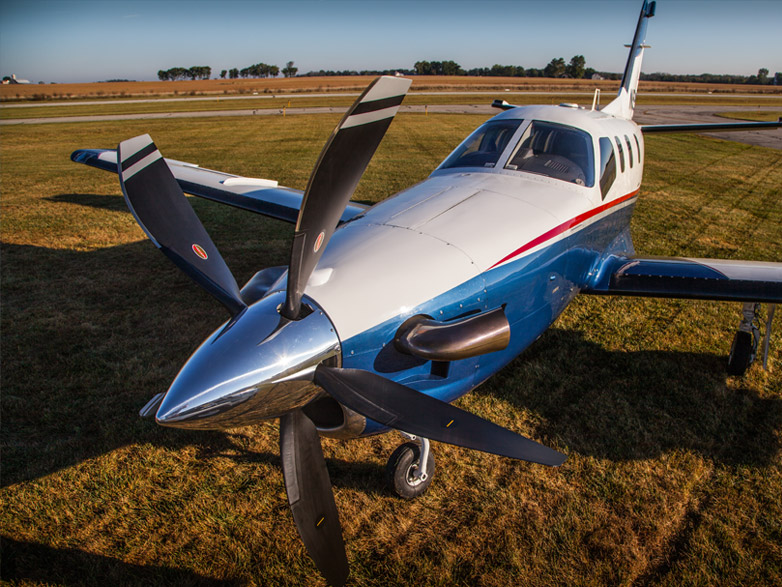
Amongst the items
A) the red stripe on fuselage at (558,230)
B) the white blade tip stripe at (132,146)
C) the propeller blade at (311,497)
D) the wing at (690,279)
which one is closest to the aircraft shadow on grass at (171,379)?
the wing at (690,279)

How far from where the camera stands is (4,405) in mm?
4391

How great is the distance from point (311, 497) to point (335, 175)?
168 cm

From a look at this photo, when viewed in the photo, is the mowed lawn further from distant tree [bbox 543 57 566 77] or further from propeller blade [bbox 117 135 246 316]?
distant tree [bbox 543 57 566 77]

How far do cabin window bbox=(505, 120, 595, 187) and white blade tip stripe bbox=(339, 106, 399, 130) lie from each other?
2.32 metres

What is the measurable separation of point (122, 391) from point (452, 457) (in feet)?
10.6

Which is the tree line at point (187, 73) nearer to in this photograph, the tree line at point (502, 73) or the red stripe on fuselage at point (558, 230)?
the tree line at point (502, 73)

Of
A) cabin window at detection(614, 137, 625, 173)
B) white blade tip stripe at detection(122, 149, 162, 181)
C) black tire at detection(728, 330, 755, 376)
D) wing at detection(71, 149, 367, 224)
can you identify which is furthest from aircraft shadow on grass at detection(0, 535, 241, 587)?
cabin window at detection(614, 137, 625, 173)

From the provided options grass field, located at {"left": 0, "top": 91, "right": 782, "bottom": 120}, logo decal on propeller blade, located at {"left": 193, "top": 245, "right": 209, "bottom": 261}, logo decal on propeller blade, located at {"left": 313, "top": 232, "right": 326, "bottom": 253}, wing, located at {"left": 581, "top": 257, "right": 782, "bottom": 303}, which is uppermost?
grass field, located at {"left": 0, "top": 91, "right": 782, "bottom": 120}

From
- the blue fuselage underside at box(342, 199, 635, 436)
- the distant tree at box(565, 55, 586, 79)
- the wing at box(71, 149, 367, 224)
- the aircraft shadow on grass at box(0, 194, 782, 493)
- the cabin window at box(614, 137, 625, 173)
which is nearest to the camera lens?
the blue fuselage underside at box(342, 199, 635, 436)

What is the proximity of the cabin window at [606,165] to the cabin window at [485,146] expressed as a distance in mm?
961

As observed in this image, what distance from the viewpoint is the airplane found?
237cm

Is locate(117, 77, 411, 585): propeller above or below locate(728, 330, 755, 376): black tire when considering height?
above

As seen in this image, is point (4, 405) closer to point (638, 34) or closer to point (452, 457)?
point (452, 457)

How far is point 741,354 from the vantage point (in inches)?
191
